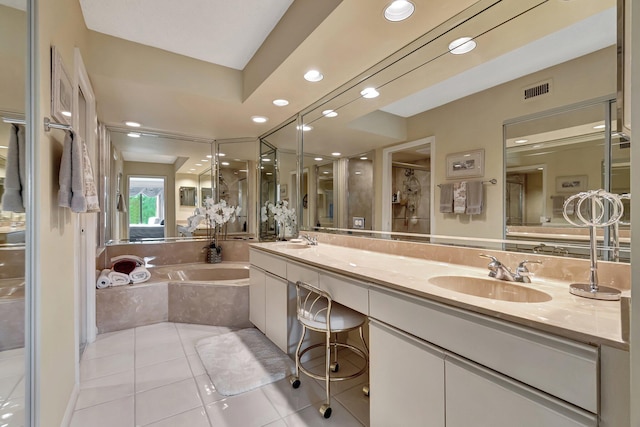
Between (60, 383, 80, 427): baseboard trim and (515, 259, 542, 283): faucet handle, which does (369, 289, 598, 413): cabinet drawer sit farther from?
(60, 383, 80, 427): baseboard trim

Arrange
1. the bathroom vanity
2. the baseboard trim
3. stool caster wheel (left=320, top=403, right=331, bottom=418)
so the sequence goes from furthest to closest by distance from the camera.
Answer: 1. stool caster wheel (left=320, top=403, right=331, bottom=418)
2. the baseboard trim
3. the bathroom vanity

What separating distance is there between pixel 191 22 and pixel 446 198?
2050 mm

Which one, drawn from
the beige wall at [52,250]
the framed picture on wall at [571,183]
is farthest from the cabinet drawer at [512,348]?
the beige wall at [52,250]

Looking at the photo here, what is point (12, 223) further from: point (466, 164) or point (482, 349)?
point (466, 164)

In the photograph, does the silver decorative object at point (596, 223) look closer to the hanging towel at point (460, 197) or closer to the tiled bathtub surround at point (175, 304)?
the hanging towel at point (460, 197)

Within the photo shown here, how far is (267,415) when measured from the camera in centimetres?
163

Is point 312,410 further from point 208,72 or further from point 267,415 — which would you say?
point 208,72

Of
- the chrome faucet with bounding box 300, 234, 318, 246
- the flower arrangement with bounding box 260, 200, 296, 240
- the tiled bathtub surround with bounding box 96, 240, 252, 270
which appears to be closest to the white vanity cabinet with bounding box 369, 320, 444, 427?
the chrome faucet with bounding box 300, 234, 318, 246

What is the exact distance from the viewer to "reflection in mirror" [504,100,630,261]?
3.74ft

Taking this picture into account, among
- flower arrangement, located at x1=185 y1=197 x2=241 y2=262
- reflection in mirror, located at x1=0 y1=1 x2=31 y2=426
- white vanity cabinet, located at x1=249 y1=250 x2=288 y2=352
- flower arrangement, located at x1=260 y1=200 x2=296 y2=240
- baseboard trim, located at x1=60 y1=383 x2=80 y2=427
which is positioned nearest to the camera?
reflection in mirror, located at x1=0 y1=1 x2=31 y2=426

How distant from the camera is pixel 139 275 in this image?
2949 mm

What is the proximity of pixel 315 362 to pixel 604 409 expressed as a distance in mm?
1801

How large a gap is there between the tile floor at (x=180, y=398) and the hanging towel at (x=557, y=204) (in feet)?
4.78

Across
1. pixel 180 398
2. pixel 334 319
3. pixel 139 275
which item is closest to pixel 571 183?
pixel 334 319
